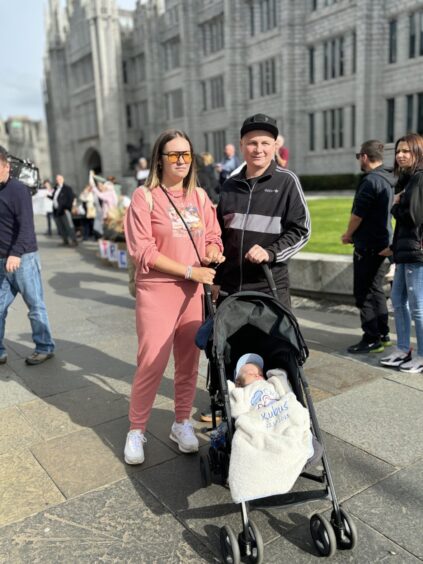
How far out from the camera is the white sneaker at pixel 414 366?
15.3 ft

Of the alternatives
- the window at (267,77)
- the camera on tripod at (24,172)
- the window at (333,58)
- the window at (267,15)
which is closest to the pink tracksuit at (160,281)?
the camera on tripod at (24,172)

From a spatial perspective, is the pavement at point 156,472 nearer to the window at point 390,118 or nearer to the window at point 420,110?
the window at point 420,110

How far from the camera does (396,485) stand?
Result: 298 cm

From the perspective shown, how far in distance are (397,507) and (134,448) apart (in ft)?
5.38

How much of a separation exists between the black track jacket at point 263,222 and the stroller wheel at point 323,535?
1531 mm

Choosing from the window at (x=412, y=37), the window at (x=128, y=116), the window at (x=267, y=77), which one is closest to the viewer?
the window at (x=412, y=37)

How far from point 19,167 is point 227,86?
1426 inches

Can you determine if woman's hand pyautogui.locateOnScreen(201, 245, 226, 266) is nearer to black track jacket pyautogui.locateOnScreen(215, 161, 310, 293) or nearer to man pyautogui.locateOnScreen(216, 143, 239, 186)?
black track jacket pyautogui.locateOnScreen(215, 161, 310, 293)

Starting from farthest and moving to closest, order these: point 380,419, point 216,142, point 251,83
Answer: point 216,142, point 251,83, point 380,419

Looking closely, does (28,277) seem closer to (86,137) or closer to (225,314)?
(225,314)

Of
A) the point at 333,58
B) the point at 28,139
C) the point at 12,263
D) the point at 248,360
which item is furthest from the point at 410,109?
the point at 28,139

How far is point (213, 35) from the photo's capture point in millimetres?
41562

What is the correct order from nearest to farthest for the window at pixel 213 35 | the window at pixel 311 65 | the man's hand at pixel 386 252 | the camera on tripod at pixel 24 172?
the man's hand at pixel 386 252, the camera on tripod at pixel 24 172, the window at pixel 311 65, the window at pixel 213 35

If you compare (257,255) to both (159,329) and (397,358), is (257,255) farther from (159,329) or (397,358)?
(397,358)
